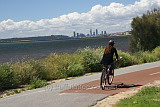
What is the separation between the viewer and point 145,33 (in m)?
32.3

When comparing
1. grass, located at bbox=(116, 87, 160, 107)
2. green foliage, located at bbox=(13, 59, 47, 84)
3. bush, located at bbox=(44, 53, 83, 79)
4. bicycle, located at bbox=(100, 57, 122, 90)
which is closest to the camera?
grass, located at bbox=(116, 87, 160, 107)

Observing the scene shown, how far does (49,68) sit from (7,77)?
3238 millimetres

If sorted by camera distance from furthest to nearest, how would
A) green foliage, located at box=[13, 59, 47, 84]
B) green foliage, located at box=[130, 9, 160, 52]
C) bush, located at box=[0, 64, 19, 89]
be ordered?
1. green foliage, located at box=[130, 9, 160, 52]
2. green foliage, located at box=[13, 59, 47, 84]
3. bush, located at box=[0, 64, 19, 89]

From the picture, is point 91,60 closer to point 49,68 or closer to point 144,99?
point 49,68

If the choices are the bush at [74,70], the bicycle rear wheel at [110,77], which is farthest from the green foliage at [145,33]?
the bicycle rear wheel at [110,77]

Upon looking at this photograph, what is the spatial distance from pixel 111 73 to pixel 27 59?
653cm

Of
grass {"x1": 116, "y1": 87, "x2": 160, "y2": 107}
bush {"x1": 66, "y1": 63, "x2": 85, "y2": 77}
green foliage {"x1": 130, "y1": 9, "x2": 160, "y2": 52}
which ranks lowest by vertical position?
bush {"x1": 66, "y1": 63, "x2": 85, "y2": 77}

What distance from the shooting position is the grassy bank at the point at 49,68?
1362cm

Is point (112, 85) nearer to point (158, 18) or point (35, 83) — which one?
point (35, 83)

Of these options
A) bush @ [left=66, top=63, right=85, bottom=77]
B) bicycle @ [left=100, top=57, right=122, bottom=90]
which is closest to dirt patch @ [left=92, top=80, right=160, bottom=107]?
bicycle @ [left=100, top=57, right=122, bottom=90]

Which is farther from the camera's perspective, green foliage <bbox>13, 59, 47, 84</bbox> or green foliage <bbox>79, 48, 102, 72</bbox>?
green foliage <bbox>79, 48, 102, 72</bbox>

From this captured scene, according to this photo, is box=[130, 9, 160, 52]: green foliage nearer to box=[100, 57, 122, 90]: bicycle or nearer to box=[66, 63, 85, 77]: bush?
box=[66, 63, 85, 77]: bush

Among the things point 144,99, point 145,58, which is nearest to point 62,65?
point 145,58

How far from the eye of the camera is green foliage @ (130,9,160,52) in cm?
3216
